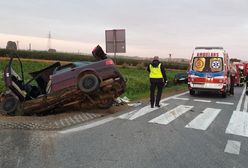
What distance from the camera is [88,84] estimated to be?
10.9 meters

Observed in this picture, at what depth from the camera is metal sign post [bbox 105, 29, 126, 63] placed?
19.8 meters

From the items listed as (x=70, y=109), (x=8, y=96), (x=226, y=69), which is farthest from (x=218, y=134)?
(x=226, y=69)

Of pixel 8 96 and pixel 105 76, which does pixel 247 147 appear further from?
pixel 8 96

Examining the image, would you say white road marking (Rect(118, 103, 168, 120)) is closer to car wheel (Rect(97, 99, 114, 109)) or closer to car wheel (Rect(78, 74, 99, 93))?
car wheel (Rect(97, 99, 114, 109))

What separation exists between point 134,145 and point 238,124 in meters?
4.28

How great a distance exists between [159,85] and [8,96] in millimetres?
5441

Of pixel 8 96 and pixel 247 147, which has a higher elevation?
pixel 8 96

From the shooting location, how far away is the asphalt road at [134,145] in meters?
6.18

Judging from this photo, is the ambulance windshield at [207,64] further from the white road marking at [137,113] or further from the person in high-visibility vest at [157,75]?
the white road marking at [137,113]

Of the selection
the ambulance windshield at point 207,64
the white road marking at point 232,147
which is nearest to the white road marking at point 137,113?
the white road marking at point 232,147

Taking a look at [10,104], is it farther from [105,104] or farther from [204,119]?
[204,119]

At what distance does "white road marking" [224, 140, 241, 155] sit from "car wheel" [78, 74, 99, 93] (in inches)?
171

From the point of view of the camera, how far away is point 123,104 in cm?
1377

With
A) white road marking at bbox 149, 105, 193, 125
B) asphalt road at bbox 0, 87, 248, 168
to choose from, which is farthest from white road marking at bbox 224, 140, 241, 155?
white road marking at bbox 149, 105, 193, 125
